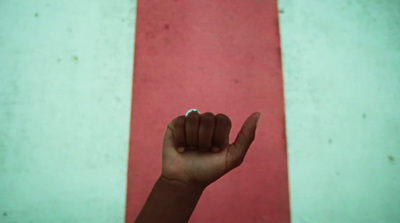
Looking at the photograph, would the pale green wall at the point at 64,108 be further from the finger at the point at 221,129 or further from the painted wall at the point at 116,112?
the finger at the point at 221,129

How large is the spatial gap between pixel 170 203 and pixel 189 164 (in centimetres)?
11

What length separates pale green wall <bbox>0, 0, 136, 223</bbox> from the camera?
985mm

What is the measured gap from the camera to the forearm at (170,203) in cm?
59

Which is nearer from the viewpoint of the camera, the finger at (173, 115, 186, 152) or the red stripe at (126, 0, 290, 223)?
the finger at (173, 115, 186, 152)

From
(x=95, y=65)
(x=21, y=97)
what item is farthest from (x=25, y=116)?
(x=95, y=65)

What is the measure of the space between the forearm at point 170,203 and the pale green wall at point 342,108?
2.03 feet

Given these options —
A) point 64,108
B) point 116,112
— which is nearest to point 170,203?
point 116,112

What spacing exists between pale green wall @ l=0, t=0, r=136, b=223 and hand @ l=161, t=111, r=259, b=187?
0.49 metres

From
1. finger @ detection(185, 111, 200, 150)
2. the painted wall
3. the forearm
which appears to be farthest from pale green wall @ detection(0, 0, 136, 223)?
finger @ detection(185, 111, 200, 150)

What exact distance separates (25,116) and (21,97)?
0.09 meters

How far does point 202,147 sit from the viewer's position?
0.58m

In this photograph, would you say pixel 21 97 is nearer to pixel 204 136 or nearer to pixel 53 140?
pixel 53 140

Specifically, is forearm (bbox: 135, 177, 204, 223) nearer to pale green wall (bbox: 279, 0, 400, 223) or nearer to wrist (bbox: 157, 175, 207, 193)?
wrist (bbox: 157, 175, 207, 193)

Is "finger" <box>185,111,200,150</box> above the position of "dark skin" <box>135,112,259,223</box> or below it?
above
